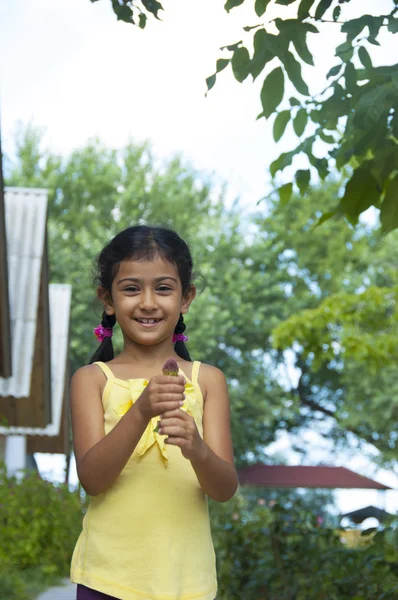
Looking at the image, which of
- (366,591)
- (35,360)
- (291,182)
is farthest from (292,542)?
(35,360)

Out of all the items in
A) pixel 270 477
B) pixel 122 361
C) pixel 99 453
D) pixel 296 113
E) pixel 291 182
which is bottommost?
pixel 270 477

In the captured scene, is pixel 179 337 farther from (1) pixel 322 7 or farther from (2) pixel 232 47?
(1) pixel 322 7

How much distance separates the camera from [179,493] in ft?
7.45

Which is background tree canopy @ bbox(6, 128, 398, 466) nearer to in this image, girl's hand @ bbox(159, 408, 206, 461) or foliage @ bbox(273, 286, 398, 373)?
foliage @ bbox(273, 286, 398, 373)

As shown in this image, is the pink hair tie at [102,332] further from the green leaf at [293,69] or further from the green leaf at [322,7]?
the green leaf at [322,7]

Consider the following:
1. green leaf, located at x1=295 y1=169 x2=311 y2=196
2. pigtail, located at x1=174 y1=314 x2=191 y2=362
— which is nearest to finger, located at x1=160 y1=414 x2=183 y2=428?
pigtail, located at x1=174 y1=314 x2=191 y2=362

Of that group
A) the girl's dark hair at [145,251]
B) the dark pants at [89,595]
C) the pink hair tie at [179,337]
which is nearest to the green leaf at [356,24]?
the girl's dark hair at [145,251]

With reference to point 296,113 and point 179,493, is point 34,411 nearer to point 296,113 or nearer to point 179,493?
point 296,113

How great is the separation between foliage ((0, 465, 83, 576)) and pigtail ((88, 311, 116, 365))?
7871 millimetres

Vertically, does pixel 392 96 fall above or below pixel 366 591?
above

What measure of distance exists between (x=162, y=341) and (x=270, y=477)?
22.4m

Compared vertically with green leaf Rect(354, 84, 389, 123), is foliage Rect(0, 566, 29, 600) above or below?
below

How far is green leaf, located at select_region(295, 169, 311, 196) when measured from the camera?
4344mm

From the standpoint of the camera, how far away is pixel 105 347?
8.79 feet
